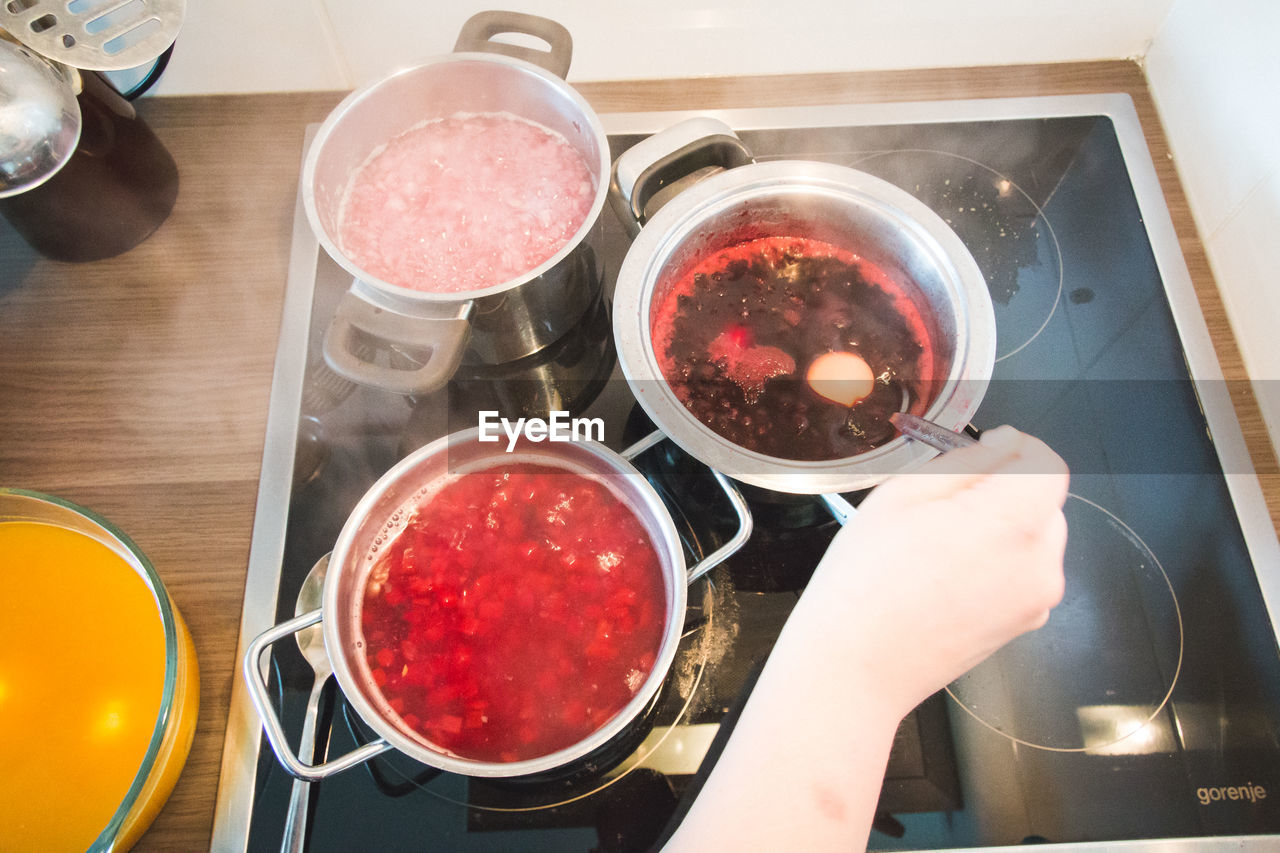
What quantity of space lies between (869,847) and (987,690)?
0.66 ft

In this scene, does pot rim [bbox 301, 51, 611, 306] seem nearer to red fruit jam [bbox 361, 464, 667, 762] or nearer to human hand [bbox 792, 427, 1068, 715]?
red fruit jam [bbox 361, 464, 667, 762]

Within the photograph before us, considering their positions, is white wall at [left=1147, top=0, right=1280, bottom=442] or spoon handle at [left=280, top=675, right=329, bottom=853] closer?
spoon handle at [left=280, top=675, right=329, bottom=853]

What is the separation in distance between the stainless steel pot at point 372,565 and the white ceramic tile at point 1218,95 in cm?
80

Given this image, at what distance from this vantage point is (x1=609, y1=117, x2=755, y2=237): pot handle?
88 cm

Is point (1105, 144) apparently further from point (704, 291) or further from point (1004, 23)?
point (704, 291)

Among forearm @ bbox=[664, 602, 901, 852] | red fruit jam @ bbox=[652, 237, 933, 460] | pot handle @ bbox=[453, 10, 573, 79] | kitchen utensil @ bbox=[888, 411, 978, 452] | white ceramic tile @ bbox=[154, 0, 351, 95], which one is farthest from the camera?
white ceramic tile @ bbox=[154, 0, 351, 95]

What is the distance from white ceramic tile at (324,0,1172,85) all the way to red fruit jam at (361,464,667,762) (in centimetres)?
71

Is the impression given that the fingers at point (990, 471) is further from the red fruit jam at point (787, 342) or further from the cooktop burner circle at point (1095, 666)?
the cooktop burner circle at point (1095, 666)

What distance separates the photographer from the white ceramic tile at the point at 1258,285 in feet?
3.11

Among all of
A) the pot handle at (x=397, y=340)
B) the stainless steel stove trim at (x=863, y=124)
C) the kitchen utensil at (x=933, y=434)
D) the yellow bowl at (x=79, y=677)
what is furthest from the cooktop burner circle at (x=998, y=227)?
the yellow bowl at (x=79, y=677)

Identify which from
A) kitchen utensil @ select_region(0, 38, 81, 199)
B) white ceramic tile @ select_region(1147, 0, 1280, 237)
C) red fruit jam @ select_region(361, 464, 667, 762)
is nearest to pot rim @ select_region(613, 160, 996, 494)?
red fruit jam @ select_region(361, 464, 667, 762)

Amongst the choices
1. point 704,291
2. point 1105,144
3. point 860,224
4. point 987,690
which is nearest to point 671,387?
point 704,291

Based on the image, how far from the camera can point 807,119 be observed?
1115 millimetres

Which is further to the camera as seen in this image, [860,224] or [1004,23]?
[1004,23]
